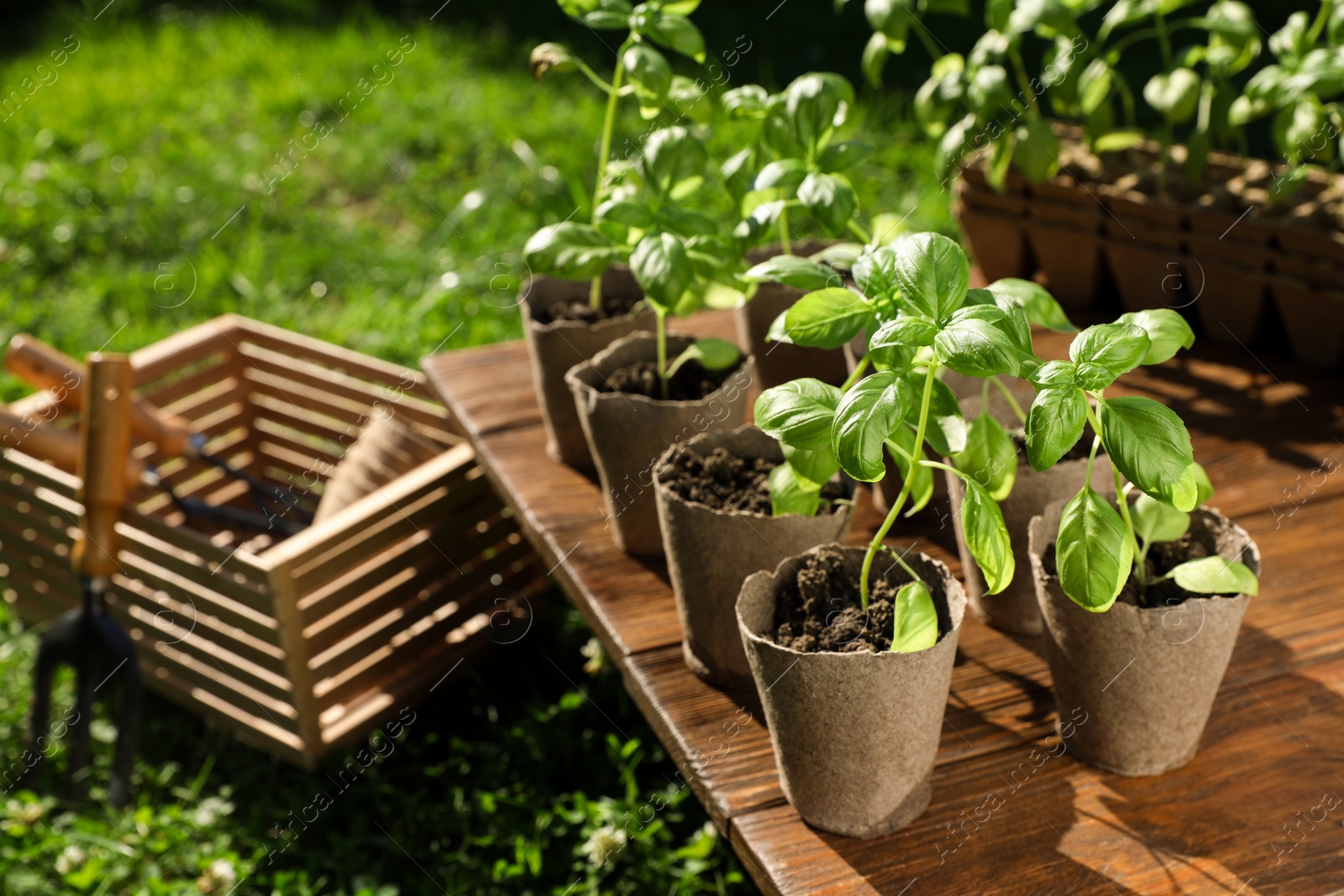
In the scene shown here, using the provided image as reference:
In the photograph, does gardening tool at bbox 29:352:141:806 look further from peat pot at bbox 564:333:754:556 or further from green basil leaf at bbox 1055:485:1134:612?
green basil leaf at bbox 1055:485:1134:612

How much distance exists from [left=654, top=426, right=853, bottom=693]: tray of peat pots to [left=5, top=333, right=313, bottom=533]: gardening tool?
1072 millimetres

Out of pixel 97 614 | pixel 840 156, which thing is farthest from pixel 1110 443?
pixel 97 614

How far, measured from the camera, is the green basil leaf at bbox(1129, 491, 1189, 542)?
3.33 feet

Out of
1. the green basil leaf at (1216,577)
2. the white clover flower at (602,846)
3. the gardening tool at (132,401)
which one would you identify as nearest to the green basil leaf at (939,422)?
the green basil leaf at (1216,577)

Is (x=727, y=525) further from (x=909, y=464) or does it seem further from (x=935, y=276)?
(x=935, y=276)

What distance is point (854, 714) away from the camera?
917 millimetres

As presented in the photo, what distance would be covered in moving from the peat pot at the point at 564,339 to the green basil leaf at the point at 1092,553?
2.40 ft

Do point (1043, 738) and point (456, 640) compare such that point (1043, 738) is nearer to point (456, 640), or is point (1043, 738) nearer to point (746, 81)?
point (456, 640)

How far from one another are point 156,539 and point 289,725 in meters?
0.34

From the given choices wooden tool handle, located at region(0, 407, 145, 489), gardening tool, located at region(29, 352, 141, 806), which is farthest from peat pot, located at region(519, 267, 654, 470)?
wooden tool handle, located at region(0, 407, 145, 489)

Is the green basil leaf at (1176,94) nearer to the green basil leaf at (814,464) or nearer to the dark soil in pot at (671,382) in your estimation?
the dark soil in pot at (671,382)

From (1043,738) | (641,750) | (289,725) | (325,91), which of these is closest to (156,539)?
(289,725)

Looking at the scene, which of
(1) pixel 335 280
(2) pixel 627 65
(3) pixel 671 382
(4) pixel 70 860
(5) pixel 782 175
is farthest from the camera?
(1) pixel 335 280

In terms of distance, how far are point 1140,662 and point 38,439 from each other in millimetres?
1669
